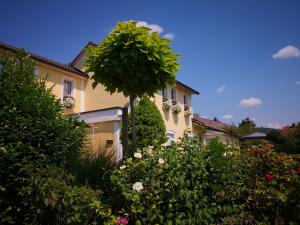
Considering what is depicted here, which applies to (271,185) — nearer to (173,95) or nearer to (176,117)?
(176,117)

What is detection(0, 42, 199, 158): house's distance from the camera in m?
13.8

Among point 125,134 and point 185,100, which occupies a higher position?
point 185,100

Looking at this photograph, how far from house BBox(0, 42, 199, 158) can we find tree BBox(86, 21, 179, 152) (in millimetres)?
5804

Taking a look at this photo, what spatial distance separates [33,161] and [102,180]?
1336 millimetres

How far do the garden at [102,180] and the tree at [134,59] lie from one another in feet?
4.11

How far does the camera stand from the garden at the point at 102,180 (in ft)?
12.9

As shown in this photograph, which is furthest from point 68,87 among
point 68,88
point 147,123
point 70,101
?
point 147,123

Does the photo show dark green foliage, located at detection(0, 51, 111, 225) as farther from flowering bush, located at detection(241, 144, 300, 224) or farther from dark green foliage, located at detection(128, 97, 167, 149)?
dark green foliage, located at detection(128, 97, 167, 149)

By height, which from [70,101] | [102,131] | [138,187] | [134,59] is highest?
[70,101]

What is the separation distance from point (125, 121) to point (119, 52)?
1.70 metres

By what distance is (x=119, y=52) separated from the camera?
18.4 ft

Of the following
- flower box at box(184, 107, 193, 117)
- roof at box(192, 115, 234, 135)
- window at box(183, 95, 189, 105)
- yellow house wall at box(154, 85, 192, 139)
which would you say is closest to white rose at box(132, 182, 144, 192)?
yellow house wall at box(154, 85, 192, 139)

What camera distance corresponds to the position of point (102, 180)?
5039mm

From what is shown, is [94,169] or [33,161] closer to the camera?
[33,161]
